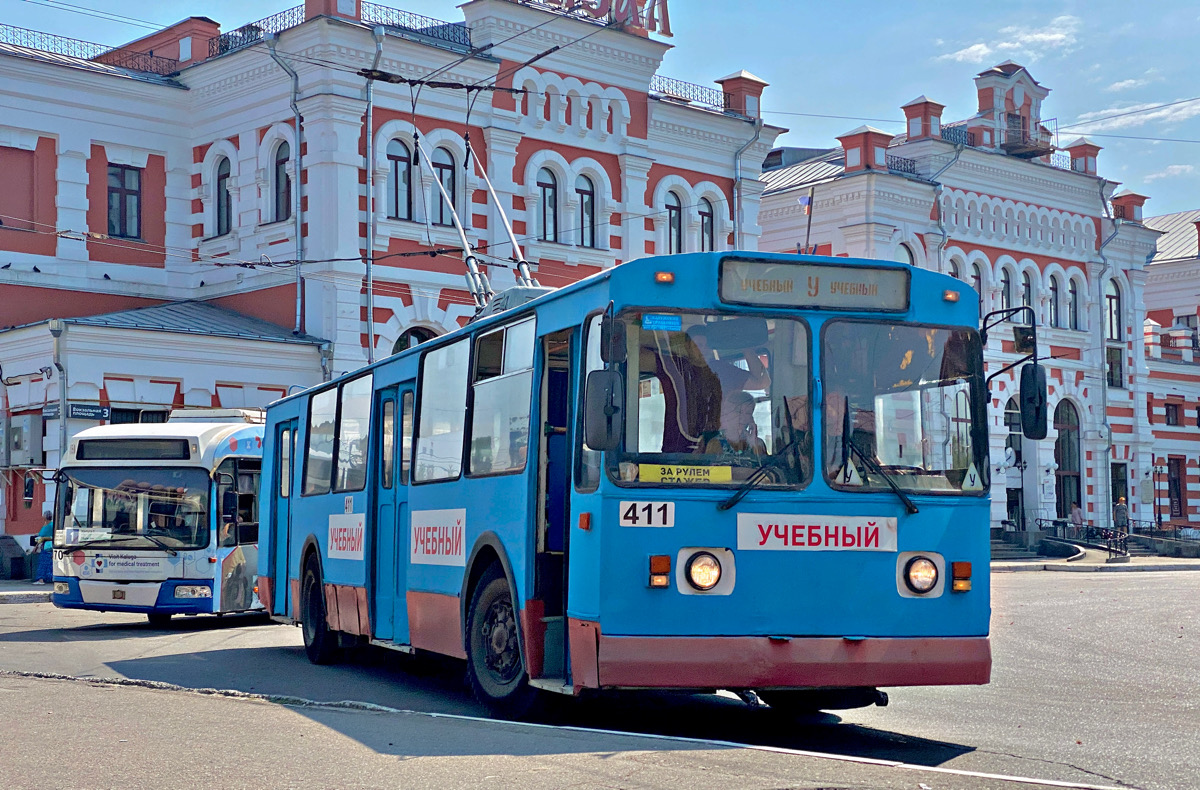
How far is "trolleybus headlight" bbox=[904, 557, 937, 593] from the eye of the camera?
9.29 m

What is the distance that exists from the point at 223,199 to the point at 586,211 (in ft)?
28.0

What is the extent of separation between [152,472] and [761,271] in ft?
42.8

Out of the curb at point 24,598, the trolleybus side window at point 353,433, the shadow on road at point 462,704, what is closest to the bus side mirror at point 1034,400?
the shadow on road at point 462,704

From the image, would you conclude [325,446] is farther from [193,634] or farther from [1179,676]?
[1179,676]

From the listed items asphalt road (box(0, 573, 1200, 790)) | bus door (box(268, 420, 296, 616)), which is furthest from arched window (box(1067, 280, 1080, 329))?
bus door (box(268, 420, 296, 616))

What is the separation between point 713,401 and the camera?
9070 millimetres

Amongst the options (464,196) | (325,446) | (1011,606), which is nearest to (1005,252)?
(464,196)

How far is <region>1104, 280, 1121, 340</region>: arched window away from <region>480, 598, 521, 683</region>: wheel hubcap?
159 feet

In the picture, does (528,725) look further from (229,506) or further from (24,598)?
(24,598)

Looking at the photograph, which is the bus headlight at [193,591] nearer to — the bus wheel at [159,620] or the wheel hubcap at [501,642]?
the bus wheel at [159,620]

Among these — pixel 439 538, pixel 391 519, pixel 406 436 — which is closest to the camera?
pixel 439 538

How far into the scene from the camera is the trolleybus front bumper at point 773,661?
29.2 ft

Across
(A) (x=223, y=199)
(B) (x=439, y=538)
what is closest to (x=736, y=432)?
(B) (x=439, y=538)

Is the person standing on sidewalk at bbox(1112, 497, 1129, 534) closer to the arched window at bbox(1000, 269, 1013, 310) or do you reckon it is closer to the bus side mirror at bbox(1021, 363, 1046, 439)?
the arched window at bbox(1000, 269, 1013, 310)
